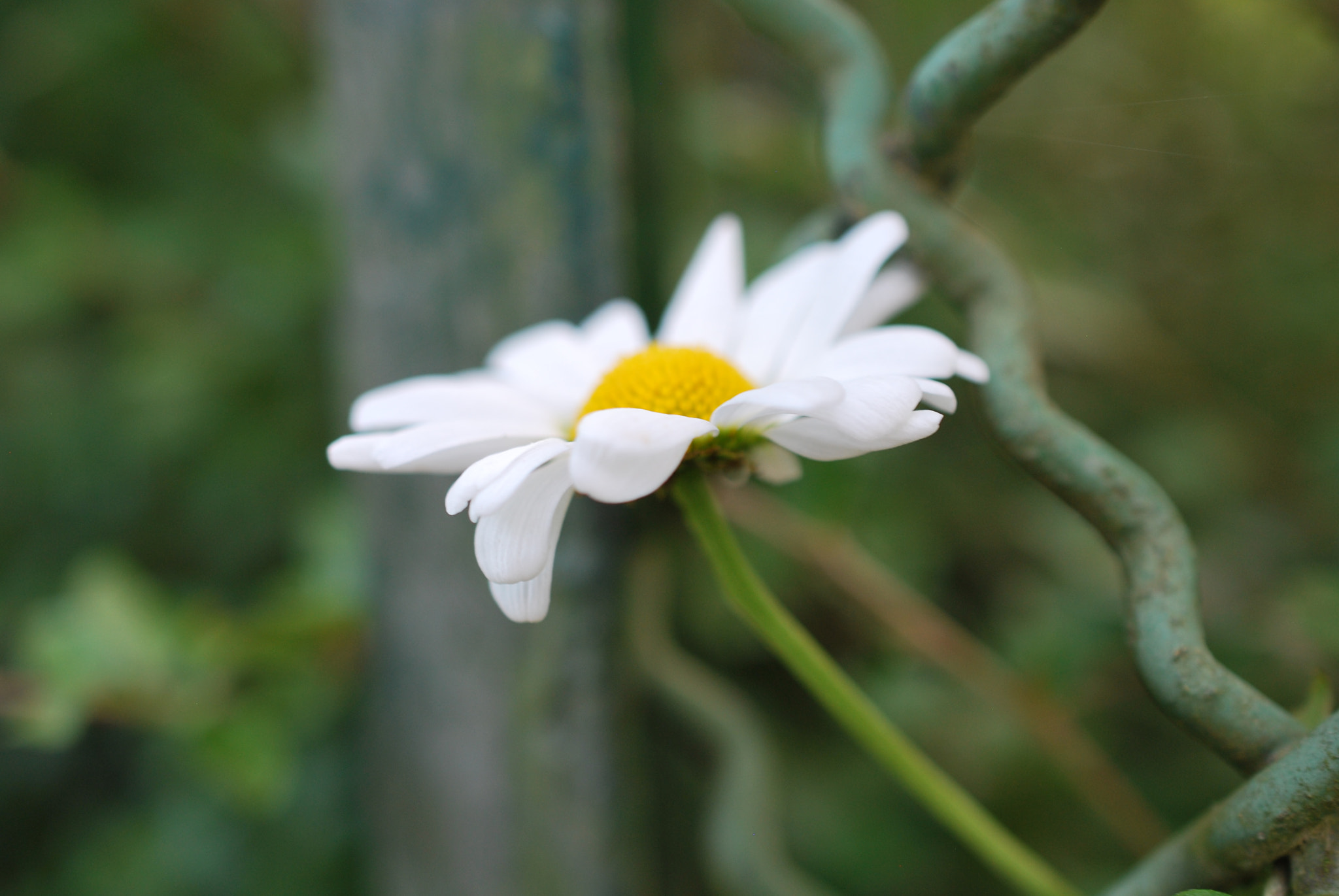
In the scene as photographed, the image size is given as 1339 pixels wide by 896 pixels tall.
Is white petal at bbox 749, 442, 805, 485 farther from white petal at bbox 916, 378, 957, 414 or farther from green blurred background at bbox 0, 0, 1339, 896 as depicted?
green blurred background at bbox 0, 0, 1339, 896

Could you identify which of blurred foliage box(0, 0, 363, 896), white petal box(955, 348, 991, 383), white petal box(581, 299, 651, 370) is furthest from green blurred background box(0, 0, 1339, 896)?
white petal box(955, 348, 991, 383)

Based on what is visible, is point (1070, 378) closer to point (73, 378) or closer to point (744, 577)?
point (744, 577)

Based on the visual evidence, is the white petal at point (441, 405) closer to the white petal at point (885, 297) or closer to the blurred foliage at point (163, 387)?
the white petal at point (885, 297)

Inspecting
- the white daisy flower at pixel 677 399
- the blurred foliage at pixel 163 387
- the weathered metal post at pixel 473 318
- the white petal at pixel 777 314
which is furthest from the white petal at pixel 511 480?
the blurred foliage at pixel 163 387

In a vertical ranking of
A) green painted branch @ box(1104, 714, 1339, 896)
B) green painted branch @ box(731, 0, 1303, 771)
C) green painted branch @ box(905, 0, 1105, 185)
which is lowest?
green painted branch @ box(1104, 714, 1339, 896)

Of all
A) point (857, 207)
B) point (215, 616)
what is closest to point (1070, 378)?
point (857, 207)

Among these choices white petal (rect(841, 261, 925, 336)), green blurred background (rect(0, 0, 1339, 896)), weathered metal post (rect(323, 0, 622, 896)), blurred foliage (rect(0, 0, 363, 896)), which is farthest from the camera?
blurred foliage (rect(0, 0, 363, 896))

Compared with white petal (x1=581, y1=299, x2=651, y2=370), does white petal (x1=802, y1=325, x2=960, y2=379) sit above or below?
below

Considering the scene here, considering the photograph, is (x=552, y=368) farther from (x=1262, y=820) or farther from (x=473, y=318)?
(x=1262, y=820)
